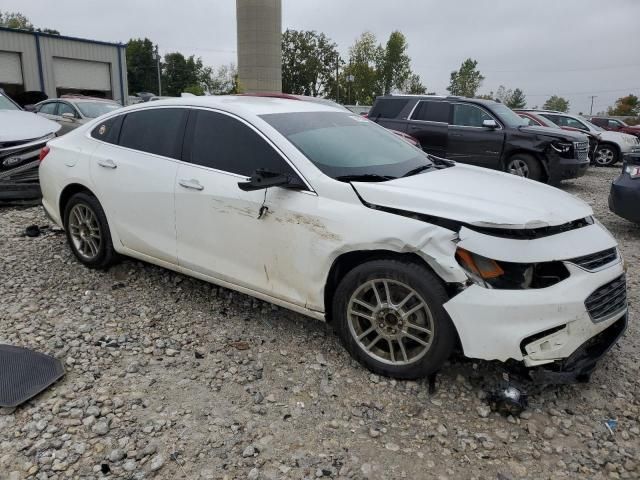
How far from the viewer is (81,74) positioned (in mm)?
32438

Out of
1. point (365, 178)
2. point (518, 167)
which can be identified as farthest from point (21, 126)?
point (518, 167)

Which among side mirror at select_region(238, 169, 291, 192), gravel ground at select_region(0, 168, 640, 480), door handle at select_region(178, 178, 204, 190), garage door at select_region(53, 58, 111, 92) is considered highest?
garage door at select_region(53, 58, 111, 92)

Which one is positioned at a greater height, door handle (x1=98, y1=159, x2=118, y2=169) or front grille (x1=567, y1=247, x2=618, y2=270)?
door handle (x1=98, y1=159, x2=118, y2=169)

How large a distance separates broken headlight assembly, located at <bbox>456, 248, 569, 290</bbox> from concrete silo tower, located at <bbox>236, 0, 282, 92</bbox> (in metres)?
37.3

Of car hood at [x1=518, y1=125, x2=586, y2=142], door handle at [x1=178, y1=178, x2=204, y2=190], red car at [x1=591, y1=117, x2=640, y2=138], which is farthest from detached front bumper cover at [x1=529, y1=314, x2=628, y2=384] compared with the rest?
red car at [x1=591, y1=117, x2=640, y2=138]

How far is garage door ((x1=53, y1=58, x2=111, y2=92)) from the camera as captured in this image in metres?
31.5

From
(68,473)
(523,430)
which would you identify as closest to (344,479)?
(523,430)

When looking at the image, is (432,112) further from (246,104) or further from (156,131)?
(156,131)

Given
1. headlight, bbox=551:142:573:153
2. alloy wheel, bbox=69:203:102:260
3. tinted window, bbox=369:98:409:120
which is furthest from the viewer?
tinted window, bbox=369:98:409:120

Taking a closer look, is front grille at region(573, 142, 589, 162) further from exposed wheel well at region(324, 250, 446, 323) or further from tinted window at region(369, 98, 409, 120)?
exposed wheel well at region(324, 250, 446, 323)

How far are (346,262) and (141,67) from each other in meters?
84.9

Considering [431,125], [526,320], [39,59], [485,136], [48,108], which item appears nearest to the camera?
[526,320]

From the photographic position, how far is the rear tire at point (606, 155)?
14.9 metres

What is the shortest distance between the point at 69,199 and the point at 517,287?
3939 millimetres
